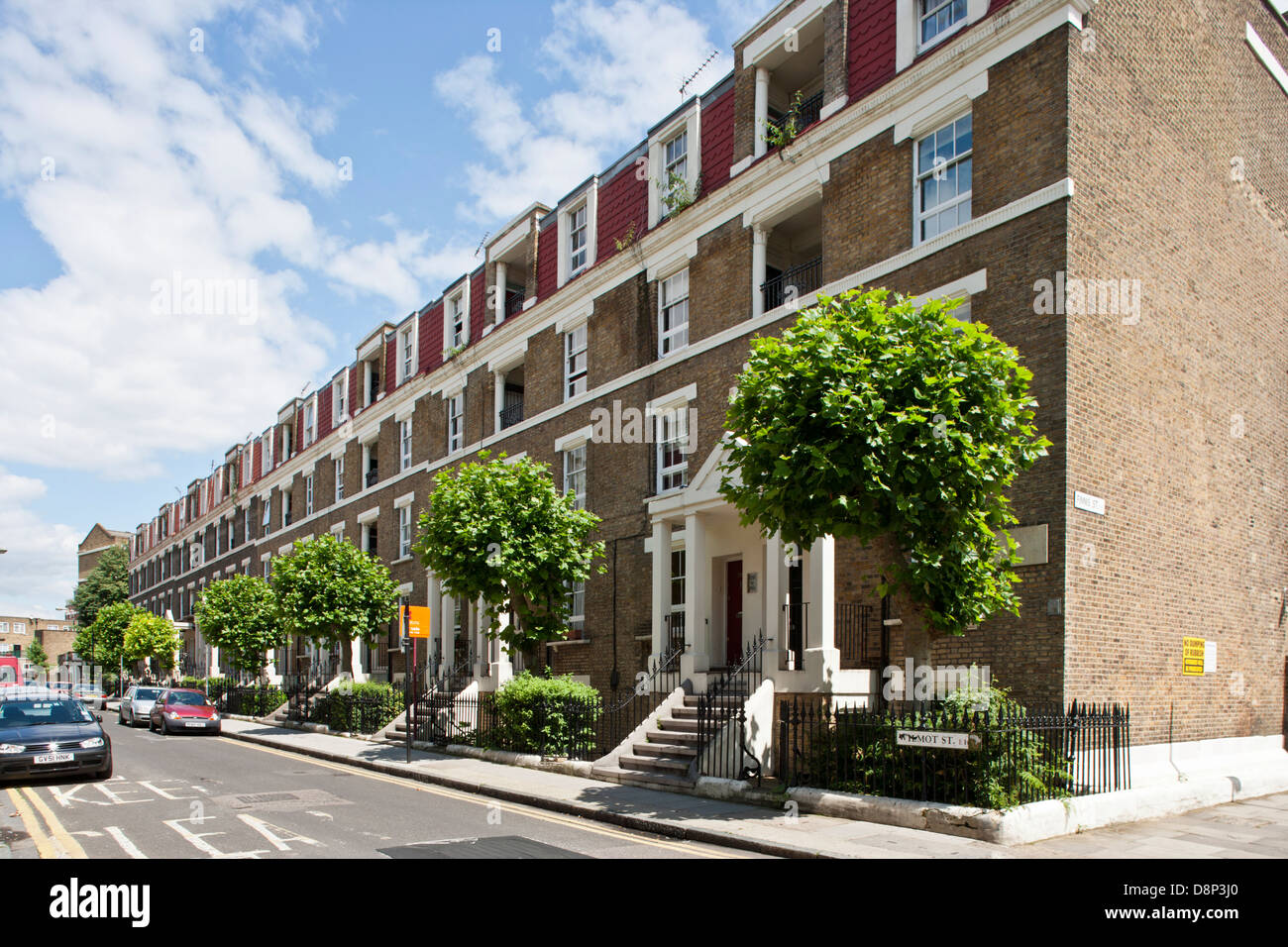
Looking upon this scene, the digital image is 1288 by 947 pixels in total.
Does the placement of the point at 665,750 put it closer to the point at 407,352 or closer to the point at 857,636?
the point at 857,636

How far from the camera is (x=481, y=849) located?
9.73 meters

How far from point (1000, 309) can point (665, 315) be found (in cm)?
908

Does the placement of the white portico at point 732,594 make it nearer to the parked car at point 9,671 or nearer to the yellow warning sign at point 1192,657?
the yellow warning sign at point 1192,657

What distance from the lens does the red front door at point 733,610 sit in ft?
64.1

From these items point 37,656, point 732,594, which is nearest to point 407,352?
point 732,594

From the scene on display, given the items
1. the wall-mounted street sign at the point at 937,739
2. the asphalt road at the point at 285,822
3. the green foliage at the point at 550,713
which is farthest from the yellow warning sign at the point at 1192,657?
the green foliage at the point at 550,713

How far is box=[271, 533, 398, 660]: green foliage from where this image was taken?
27.5 metres

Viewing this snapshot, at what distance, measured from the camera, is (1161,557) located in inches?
569

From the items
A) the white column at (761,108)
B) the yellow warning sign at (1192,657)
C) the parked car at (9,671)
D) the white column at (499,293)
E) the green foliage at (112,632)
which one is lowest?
the parked car at (9,671)

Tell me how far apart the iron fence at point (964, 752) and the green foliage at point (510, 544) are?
760 centimetres

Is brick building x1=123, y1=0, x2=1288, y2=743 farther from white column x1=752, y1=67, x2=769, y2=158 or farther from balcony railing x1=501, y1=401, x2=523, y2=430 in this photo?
balcony railing x1=501, y1=401, x2=523, y2=430
